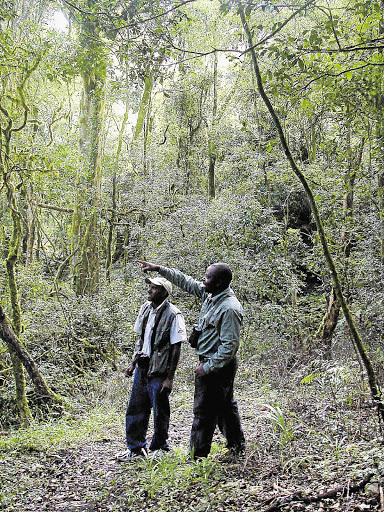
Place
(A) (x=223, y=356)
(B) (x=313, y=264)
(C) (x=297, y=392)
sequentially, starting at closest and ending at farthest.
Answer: (A) (x=223, y=356) < (C) (x=297, y=392) < (B) (x=313, y=264)

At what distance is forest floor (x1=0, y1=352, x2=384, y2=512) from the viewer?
11.6 ft

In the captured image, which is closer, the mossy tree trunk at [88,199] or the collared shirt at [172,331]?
the collared shirt at [172,331]

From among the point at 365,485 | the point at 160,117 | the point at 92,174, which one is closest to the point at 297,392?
the point at 365,485

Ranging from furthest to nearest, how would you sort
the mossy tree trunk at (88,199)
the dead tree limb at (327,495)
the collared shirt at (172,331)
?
the mossy tree trunk at (88,199) → the collared shirt at (172,331) → the dead tree limb at (327,495)

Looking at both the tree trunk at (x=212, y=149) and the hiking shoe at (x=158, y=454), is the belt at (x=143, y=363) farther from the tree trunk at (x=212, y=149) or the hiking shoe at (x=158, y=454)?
the tree trunk at (x=212, y=149)

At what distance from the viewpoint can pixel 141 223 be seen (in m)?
18.8

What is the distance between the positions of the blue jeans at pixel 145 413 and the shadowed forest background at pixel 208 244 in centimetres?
30

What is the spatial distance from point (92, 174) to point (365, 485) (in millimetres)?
14112

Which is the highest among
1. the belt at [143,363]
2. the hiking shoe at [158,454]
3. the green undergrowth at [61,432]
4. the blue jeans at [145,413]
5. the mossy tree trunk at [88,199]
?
the mossy tree trunk at [88,199]

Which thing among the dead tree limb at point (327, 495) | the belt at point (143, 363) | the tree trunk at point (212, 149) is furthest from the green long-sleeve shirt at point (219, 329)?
the tree trunk at point (212, 149)

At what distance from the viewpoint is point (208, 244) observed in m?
12.7

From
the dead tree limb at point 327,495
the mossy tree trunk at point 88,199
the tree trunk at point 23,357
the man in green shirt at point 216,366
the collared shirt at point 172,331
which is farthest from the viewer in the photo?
the mossy tree trunk at point 88,199

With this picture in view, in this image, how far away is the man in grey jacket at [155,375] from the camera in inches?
202

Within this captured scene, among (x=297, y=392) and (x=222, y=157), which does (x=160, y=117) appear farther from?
(x=297, y=392)
